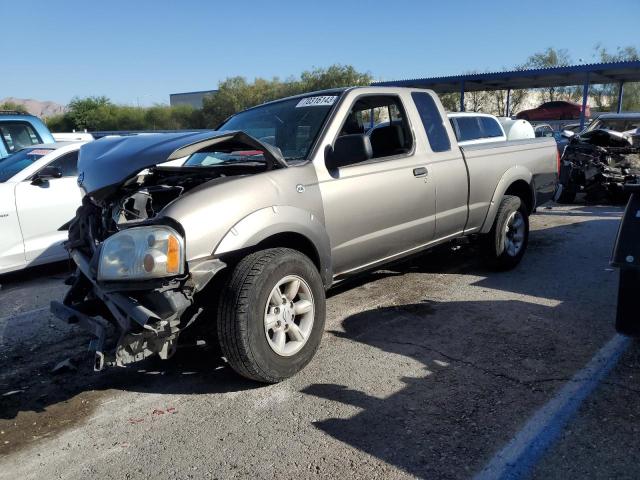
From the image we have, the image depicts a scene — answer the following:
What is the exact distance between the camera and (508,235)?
6.09 meters

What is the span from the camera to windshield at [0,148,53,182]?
6590mm

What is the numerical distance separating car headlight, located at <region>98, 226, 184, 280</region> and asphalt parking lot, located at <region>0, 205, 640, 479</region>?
94 centimetres

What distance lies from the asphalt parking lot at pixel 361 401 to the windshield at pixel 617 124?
354 inches

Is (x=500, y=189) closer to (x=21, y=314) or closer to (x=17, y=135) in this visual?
(x=21, y=314)

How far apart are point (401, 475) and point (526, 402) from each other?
107 cm

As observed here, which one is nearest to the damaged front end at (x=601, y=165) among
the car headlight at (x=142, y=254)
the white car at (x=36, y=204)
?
the white car at (x=36, y=204)

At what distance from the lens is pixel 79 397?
139 inches

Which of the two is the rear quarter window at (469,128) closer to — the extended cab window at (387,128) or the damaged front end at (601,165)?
the damaged front end at (601,165)

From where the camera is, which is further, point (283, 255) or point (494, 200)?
point (494, 200)

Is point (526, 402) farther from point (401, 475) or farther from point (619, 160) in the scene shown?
point (619, 160)

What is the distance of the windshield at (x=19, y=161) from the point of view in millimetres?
6590

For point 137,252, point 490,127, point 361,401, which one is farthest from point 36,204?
point 490,127

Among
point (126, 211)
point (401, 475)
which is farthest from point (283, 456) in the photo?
point (126, 211)

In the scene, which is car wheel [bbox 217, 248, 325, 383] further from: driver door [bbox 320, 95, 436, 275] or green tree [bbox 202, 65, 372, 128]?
green tree [bbox 202, 65, 372, 128]
